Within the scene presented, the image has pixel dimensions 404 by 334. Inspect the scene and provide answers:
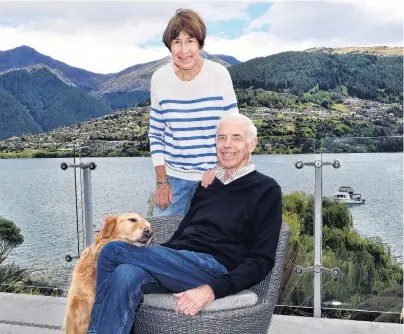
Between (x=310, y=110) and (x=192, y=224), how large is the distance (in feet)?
7.41

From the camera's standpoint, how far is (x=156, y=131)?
2643 mm

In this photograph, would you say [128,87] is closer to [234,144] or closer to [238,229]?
[234,144]

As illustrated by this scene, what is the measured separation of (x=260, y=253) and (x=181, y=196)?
0.82 metres

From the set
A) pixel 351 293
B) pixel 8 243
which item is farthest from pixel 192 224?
pixel 8 243

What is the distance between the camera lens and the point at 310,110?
4.12 m

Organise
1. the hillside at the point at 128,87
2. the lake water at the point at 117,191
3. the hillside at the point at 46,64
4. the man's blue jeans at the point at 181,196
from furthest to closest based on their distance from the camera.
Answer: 1. the hillside at the point at 46,64
2. the hillside at the point at 128,87
3. the lake water at the point at 117,191
4. the man's blue jeans at the point at 181,196

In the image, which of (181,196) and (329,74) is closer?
(181,196)

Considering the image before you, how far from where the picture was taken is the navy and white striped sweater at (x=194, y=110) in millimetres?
2512

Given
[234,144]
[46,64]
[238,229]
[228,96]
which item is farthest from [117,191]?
[46,64]

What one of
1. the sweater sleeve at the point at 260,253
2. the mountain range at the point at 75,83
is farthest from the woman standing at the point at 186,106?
the mountain range at the point at 75,83

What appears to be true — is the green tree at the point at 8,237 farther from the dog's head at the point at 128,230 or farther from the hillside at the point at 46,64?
the dog's head at the point at 128,230

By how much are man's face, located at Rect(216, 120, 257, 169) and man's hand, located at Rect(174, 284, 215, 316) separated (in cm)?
51

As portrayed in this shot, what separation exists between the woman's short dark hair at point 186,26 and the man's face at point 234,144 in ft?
1.72

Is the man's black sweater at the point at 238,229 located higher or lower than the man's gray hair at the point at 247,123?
lower
